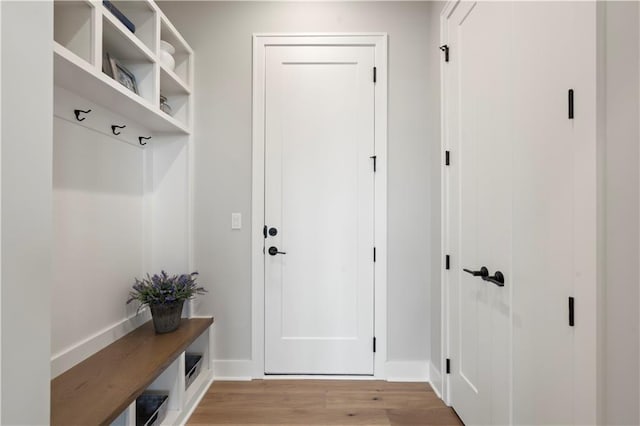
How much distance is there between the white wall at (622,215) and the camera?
0.74 meters

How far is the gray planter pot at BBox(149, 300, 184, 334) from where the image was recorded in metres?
1.81

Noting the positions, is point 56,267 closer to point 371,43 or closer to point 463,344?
point 463,344

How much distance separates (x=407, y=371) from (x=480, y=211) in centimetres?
130

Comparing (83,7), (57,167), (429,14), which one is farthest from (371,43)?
(57,167)

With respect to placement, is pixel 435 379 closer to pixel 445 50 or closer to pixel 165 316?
pixel 165 316

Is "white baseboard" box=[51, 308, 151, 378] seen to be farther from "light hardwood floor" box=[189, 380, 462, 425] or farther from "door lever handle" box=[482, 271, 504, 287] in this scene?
"door lever handle" box=[482, 271, 504, 287]

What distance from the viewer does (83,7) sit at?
121 centimetres

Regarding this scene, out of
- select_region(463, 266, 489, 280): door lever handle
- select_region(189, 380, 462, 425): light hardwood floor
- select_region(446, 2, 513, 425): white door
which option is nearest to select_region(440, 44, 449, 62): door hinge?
select_region(446, 2, 513, 425): white door

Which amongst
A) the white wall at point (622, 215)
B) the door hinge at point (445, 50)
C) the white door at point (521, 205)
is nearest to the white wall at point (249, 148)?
the door hinge at point (445, 50)

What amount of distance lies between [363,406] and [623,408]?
1.34m

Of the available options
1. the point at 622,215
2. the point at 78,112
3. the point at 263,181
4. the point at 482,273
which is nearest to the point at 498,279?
the point at 482,273

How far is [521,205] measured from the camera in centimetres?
117

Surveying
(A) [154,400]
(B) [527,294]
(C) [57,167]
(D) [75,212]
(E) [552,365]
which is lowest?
(A) [154,400]

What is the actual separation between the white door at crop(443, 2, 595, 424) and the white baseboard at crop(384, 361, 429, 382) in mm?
363
